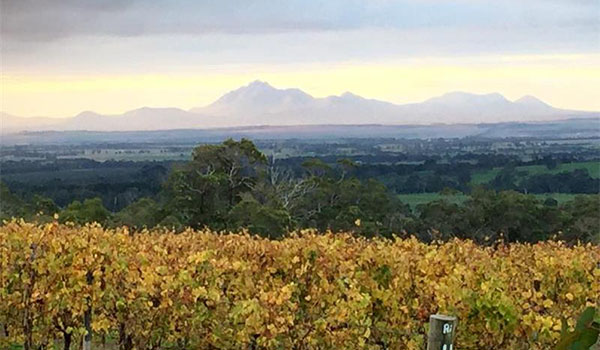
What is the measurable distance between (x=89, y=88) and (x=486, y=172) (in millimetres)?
22617

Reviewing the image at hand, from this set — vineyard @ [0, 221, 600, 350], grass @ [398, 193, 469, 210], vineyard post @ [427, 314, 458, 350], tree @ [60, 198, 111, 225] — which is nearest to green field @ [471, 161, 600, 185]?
grass @ [398, 193, 469, 210]

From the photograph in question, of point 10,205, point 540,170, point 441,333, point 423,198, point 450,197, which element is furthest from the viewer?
point 540,170

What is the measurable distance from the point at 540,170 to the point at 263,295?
3438 cm

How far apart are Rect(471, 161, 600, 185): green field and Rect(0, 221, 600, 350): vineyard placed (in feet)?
97.9

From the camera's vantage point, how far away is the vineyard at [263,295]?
5637mm

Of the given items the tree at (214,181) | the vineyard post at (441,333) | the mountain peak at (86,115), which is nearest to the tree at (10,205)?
the mountain peak at (86,115)

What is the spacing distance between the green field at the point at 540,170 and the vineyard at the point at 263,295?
2983 cm

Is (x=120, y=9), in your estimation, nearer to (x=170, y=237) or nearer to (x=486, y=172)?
(x=170, y=237)

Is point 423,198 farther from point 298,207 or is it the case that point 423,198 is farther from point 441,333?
point 441,333

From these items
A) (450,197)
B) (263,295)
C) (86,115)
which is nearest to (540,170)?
(450,197)

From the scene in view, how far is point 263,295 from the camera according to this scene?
5363 millimetres

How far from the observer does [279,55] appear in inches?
1186

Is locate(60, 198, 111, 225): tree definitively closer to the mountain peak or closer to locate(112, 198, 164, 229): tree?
locate(112, 198, 164, 229): tree

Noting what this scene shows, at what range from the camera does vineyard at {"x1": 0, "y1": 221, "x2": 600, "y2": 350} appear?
564cm
